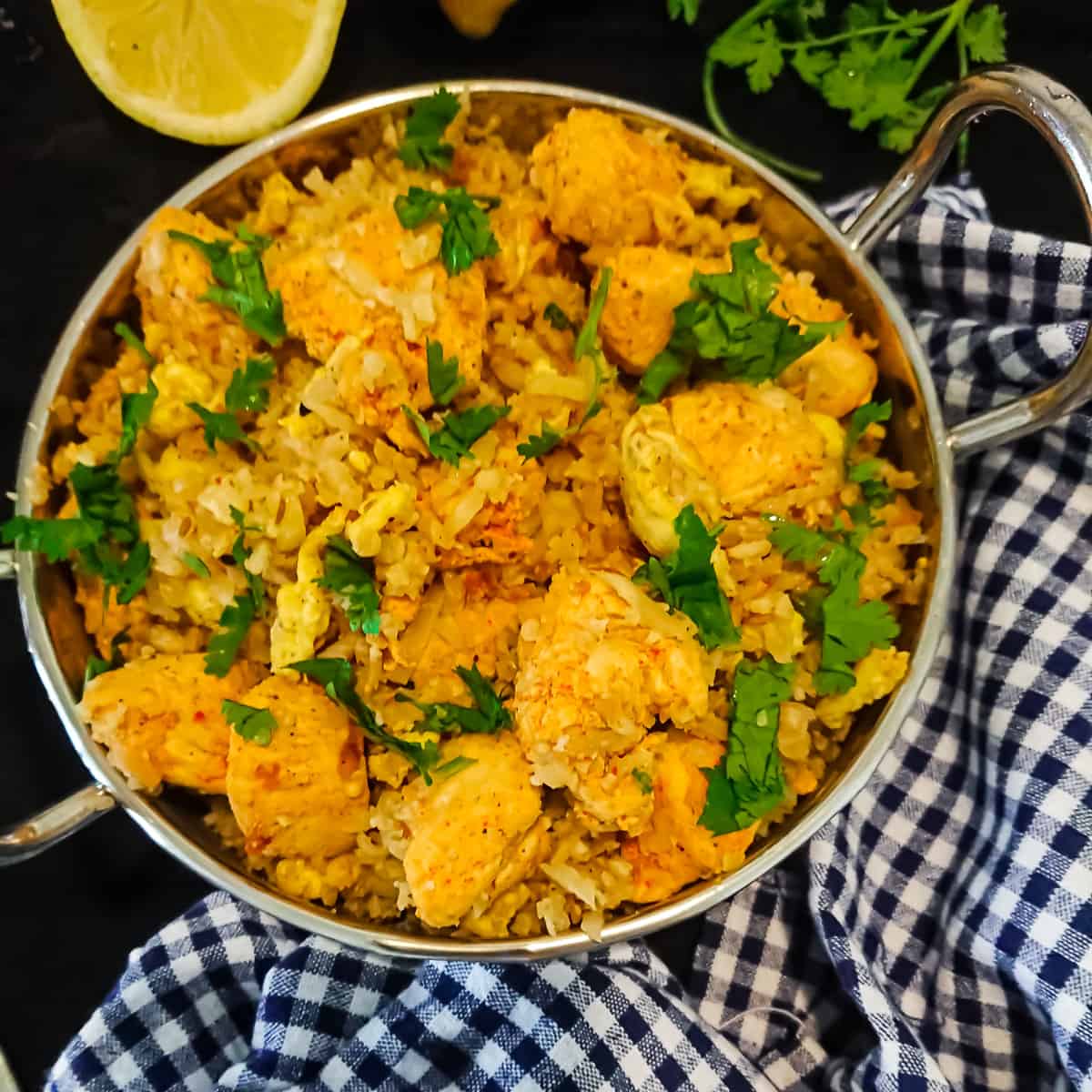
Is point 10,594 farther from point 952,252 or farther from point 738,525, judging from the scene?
point 952,252

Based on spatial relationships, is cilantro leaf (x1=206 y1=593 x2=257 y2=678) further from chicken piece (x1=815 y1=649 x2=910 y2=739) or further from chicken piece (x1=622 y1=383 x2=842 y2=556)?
chicken piece (x1=815 y1=649 x2=910 y2=739)

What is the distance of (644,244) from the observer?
1.54m

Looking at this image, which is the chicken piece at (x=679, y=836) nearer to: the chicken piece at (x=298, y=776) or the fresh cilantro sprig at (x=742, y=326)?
the chicken piece at (x=298, y=776)

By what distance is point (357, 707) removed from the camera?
4.51 feet

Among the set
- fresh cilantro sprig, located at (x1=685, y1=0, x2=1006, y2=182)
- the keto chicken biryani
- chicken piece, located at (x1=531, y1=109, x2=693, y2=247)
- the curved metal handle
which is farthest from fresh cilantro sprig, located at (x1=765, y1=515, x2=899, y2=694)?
the curved metal handle

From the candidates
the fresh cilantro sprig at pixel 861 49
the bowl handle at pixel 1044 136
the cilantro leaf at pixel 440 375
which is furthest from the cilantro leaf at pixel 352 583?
the fresh cilantro sprig at pixel 861 49

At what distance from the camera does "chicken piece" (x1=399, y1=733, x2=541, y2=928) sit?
1.30 m

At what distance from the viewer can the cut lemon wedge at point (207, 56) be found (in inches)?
69.5

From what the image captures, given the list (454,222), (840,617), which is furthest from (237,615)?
(840,617)

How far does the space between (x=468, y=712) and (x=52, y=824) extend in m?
0.56

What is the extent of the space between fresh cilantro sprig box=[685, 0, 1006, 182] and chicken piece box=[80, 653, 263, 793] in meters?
1.37

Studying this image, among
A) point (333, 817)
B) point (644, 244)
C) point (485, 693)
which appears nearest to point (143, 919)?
point (333, 817)

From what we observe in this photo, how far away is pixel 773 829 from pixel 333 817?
61cm

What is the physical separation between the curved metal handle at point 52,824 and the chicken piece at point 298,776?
0.21m
